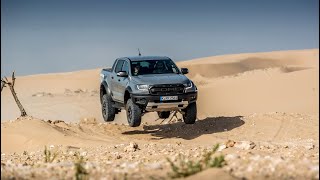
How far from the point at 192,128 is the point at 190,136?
0.99 metres

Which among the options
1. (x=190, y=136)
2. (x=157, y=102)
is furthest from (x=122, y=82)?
(x=190, y=136)

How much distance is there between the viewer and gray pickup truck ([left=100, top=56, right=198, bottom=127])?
13.9 meters

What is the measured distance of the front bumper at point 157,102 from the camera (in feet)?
45.3

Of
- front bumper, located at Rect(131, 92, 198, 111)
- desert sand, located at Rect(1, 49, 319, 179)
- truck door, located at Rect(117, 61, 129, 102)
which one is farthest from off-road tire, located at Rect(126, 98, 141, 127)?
truck door, located at Rect(117, 61, 129, 102)

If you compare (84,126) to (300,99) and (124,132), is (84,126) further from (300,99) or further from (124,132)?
(300,99)

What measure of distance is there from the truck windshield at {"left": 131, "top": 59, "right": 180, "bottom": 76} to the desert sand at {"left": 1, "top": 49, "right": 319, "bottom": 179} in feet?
5.86

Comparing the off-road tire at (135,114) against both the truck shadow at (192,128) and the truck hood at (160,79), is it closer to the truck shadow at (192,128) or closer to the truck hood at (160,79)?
the truck hood at (160,79)

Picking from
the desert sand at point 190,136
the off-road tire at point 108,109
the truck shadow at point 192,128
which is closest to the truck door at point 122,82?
the off-road tire at point 108,109

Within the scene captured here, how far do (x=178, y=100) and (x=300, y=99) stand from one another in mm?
16012

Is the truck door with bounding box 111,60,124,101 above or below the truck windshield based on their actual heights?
below

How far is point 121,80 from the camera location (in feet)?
49.4

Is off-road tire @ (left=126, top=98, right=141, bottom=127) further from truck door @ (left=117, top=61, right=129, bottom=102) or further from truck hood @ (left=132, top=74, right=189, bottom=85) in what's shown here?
truck door @ (left=117, top=61, right=129, bottom=102)

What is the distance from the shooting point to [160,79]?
1408 cm

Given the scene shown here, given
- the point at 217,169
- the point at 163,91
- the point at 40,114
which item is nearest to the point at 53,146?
the point at 163,91
